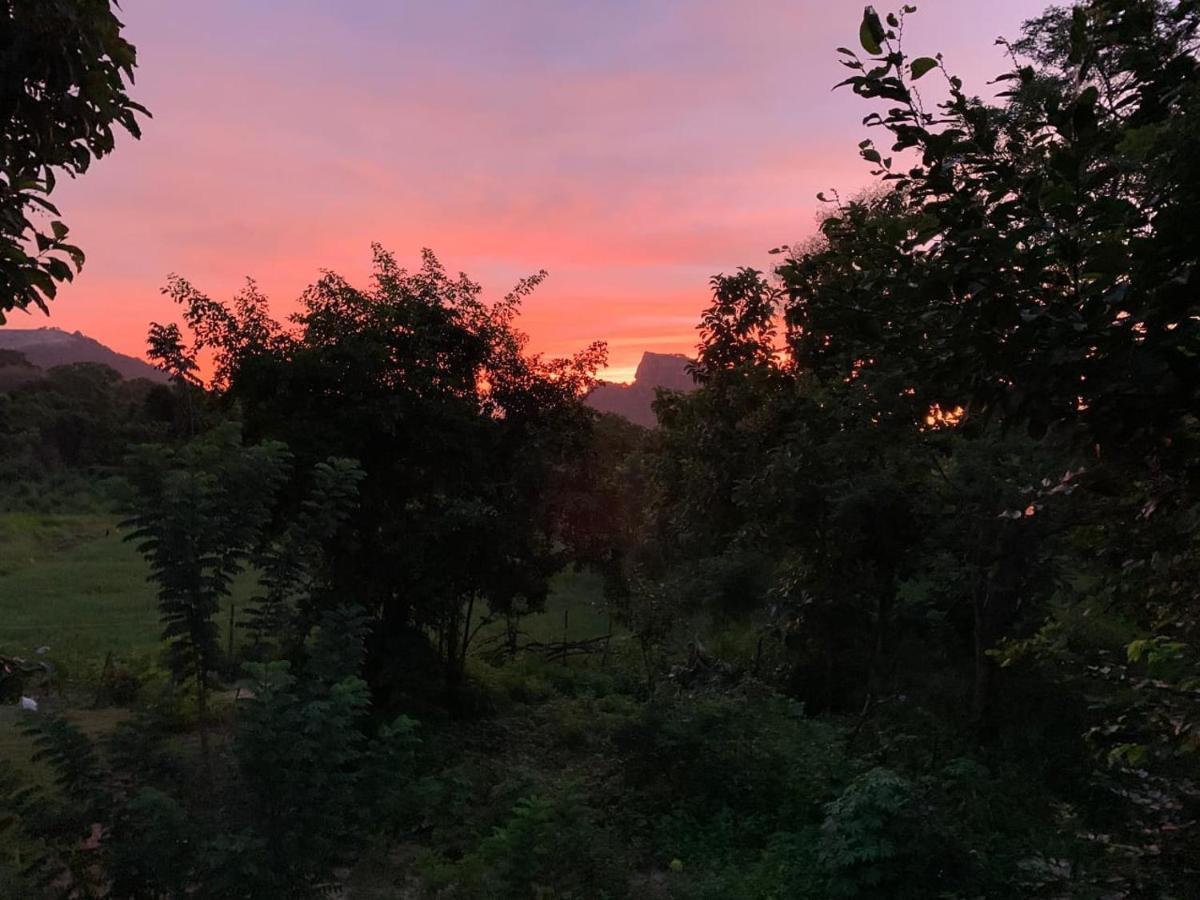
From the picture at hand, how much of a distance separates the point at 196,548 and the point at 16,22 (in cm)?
230

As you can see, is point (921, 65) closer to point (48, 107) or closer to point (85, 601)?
point (48, 107)

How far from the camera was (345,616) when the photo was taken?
14.3 ft

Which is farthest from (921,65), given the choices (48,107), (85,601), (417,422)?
(85,601)

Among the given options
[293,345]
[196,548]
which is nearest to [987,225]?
[196,548]

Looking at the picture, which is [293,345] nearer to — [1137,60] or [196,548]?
[196,548]

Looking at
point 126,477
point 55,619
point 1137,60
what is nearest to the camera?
point 1137,60

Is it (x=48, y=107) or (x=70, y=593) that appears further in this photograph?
(x=70, y=593)

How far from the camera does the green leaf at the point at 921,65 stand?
1705 millimetres

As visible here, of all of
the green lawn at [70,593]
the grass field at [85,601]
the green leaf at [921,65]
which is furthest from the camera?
the green lawn at [70,593]

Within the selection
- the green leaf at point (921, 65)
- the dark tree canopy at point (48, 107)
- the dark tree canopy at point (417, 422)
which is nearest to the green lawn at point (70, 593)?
the dark tree canopy at point (417, 422)

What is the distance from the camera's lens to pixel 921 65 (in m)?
1.72

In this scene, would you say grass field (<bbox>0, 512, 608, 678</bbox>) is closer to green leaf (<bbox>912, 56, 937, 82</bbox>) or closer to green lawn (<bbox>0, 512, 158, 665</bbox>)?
green lawn (<bbox>0, 512, 158, 665</bbox>)

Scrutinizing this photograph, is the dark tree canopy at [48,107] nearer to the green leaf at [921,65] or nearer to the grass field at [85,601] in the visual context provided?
the green leaf at [921,65]

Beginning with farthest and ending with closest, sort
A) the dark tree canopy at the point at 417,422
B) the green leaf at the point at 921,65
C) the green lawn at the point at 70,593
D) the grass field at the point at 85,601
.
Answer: the green lawn at the point at 70,593 < the grass field at the point at 85,601 < the dark tree canopy at the point at 417,422 < the green leaf at the point at 921,65
